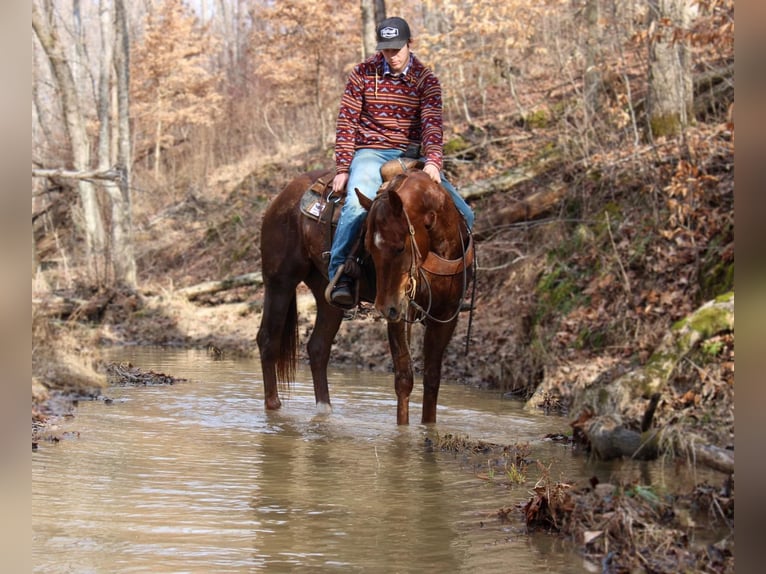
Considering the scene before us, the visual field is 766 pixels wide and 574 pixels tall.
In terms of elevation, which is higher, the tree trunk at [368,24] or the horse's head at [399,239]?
the tree trunk at [368,24]

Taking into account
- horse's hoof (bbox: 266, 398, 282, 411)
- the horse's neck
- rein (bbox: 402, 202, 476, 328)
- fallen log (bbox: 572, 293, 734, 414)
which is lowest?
horse's hoof (bbox: 266, 398, 282, 411)

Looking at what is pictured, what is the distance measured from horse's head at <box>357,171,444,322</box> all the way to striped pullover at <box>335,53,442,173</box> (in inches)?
21.6

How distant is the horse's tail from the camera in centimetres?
961

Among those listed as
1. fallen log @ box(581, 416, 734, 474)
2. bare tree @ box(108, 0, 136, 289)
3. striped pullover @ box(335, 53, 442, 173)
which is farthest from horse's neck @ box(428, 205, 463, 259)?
bare tree @ box(108, 0, 136, 289)

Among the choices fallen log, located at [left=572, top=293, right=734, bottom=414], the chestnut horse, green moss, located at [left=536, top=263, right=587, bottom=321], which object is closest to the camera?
fallen log, located at [left=572, top=293, right=734, bottom=414]

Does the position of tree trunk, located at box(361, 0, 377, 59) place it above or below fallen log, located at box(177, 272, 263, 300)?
above

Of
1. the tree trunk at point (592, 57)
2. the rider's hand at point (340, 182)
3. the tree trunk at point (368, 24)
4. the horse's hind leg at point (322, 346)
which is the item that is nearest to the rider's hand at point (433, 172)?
the rider's hand at point (340, 182)

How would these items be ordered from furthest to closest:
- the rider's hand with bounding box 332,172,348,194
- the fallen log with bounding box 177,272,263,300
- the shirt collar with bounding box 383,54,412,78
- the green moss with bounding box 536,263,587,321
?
the fallen log with bounding box 177,272,263,300 → the green moss with bounding box 536,263,587,321 → the rider's hand with bounding box 332,172,348,194 → the shirt collar with bounding box 383,54,412,78

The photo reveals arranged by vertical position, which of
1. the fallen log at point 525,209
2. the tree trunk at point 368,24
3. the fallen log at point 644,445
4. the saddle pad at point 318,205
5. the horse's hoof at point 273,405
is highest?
the tree trunk at point 368,24

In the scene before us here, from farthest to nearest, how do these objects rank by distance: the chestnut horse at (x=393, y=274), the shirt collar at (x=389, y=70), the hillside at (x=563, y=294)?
the hillside at (x=563, y=294) < the shirt collar at (x=389, y=70) < the chestnut horse at (x=393, y=274)

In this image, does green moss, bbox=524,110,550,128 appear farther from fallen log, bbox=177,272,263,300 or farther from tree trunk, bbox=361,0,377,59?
fallen log, bbox=177,272,263,300

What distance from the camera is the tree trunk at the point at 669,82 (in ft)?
39.2

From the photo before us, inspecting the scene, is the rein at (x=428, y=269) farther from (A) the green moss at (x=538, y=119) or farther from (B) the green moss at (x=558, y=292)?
(A) the green moss at (x=538, y=119)

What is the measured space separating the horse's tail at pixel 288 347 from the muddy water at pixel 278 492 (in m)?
0.34
